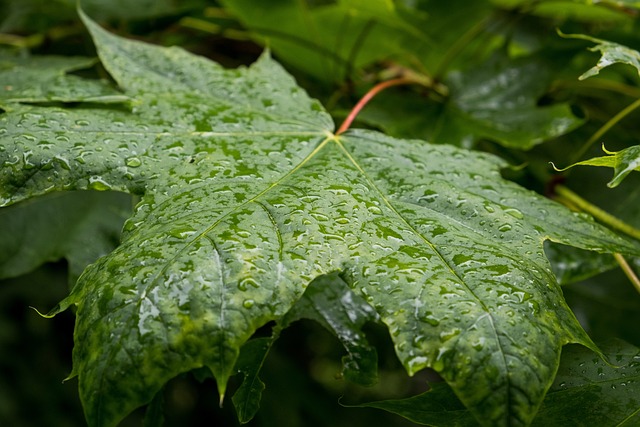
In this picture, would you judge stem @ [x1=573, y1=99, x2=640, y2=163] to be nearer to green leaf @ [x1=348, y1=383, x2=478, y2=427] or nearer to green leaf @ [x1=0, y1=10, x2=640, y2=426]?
green leaf @ [x1=0, y1=10, x2=640, y2=426]

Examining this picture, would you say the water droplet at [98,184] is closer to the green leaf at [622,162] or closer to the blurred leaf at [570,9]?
the green leaf at [622,162]

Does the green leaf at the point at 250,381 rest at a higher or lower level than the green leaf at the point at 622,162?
lower

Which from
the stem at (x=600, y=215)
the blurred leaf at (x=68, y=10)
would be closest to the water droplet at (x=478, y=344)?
the stem at (x=600, y=215)

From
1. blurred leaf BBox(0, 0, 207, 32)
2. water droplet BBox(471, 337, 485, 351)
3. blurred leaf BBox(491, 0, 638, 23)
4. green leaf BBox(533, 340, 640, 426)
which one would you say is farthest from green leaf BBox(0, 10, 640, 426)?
blurred leaf BBox(491, 0, 638, 23)

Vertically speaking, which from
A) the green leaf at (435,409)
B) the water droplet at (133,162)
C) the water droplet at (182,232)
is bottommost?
the green leaf at (435,409)

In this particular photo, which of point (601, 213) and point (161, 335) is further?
point (601, 213)

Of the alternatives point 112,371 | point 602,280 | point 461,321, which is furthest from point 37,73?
point 602,280

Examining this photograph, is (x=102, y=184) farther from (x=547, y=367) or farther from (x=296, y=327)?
(x=296, y=327)
